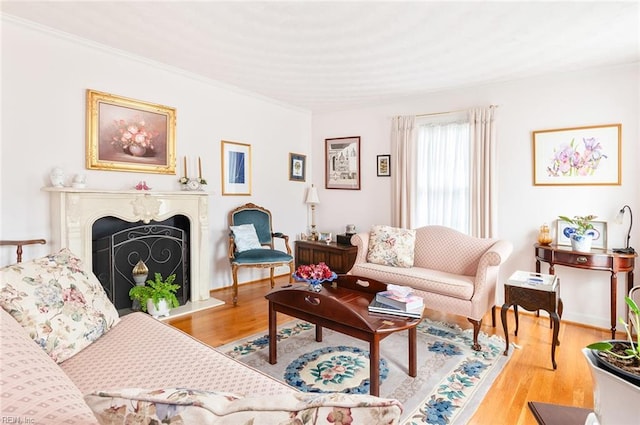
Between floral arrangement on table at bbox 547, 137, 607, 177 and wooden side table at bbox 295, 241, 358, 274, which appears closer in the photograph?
floral arrangement on table at bbox 547, 137, 607, 177

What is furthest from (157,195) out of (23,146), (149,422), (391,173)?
(149,422)

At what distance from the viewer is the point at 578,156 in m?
3.52

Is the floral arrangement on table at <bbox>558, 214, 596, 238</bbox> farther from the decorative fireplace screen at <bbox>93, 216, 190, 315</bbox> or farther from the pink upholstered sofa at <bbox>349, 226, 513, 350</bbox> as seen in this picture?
the decorative fireplace screen at <bbox>93, 216, 190, 315</bbox>

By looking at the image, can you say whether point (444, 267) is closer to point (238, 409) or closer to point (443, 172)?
point (443, 172)

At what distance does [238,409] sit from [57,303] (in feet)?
4.85

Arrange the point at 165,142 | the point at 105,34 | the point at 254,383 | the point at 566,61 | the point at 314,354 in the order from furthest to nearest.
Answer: the point at 165,142
the point at 566,61
the point at 105,34
the point at 314,354
the point at 254,383

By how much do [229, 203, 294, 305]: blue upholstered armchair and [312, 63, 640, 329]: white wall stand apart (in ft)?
7.96

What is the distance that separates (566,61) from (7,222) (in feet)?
17.1

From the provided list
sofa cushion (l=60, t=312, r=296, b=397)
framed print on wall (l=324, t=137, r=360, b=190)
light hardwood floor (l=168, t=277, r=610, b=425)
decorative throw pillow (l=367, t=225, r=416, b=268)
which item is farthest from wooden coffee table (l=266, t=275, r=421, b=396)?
framed print on wall (l=324, t=137, r=360, b=190)

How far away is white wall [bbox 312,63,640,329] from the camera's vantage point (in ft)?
10.9

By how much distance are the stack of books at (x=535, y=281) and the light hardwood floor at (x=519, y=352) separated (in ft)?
1.85

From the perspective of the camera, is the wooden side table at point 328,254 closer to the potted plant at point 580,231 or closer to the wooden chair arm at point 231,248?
the wooden chair arm at point 231,248

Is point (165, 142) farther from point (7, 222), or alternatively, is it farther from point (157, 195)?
point (7, 222)

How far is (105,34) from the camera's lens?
3.00 m
